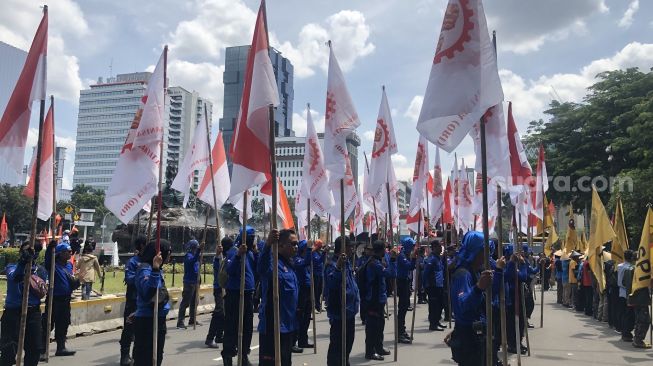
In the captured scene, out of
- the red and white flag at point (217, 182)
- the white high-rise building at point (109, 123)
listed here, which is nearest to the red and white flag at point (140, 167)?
the red and white flag at point (217, 182)

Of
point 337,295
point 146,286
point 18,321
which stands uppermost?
A: point 146,286

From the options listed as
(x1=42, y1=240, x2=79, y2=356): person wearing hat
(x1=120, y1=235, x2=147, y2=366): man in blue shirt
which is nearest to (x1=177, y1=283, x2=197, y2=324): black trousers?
(x1=42, y1=240, x2=79, y2=356): person wearing hat

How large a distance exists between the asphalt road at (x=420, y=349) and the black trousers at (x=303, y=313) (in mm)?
324

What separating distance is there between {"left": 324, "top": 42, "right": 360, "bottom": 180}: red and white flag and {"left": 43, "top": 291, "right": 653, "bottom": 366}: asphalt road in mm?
3214

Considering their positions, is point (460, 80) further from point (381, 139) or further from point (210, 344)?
point (210, 344)

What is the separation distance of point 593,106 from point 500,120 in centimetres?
2310

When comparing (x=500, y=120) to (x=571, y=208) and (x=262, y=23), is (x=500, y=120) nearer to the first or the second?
(x=262, y=23)

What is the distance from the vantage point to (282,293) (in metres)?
5.72

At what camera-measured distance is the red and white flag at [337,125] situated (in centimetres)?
827

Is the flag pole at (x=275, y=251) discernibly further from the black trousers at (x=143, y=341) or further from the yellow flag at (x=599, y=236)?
the yellow flag at (x=599, y=236)

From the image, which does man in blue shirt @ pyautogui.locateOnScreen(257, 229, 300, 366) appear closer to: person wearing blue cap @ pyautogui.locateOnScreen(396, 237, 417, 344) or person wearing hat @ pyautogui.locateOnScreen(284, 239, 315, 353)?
person wearing hat @ pyautogui.locateOnScreen(284, 239, 315, 353)

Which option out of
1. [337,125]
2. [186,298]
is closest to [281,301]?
[337,125]

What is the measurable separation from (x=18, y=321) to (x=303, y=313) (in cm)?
492

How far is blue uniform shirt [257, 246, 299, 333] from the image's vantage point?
568cm
